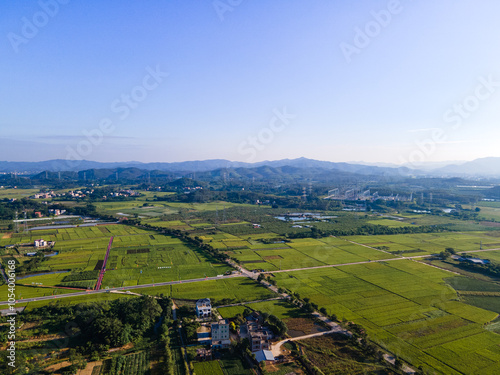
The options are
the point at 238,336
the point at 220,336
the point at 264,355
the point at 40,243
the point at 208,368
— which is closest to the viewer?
the point at 208,368

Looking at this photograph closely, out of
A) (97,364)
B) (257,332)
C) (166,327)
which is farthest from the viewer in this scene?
(166,327)

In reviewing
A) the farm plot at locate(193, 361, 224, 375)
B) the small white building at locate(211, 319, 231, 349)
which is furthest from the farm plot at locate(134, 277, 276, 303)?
the farm plot at locate(193, 361, 224, 375)

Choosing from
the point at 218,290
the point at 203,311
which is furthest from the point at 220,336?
the point at 218,290

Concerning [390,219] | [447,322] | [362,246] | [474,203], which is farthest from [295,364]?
[474,203]

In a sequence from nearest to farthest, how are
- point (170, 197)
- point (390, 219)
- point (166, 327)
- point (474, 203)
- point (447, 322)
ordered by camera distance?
point (166, 327), point (447, 322), point (390, 219), point (474, 203), point (170, 197)

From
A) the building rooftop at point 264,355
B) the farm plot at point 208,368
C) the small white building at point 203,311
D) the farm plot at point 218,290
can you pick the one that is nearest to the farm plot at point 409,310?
the farm plot at point 218,290

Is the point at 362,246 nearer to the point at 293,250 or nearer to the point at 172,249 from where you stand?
the point at 293,250

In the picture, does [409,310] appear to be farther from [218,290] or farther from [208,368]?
[208,368]
